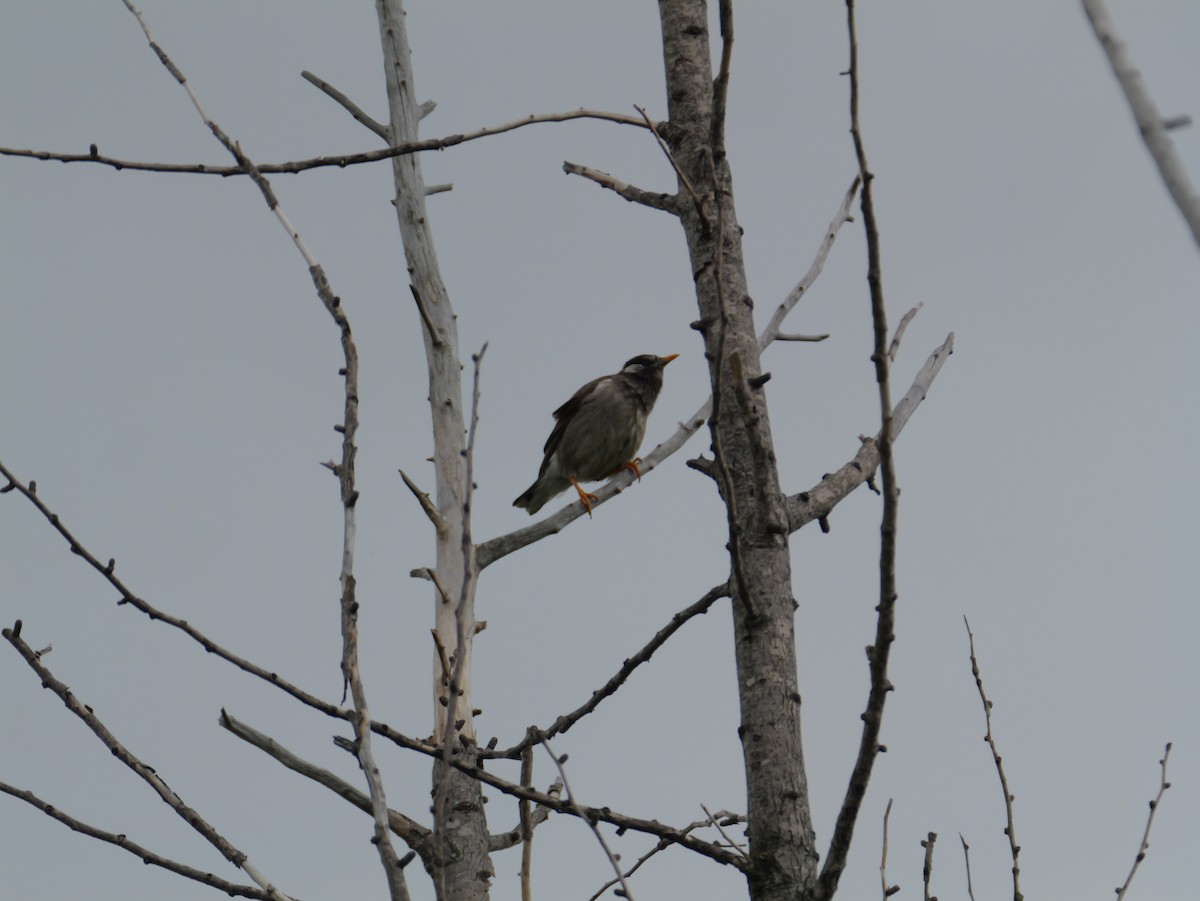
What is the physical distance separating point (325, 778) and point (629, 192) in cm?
221

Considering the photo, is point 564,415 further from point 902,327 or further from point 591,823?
point 591,823

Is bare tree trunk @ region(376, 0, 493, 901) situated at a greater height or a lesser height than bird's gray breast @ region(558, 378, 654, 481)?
lesser

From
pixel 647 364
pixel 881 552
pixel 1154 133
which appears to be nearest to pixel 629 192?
pixel 881 552

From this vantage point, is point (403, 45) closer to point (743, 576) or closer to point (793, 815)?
point (743, 576)

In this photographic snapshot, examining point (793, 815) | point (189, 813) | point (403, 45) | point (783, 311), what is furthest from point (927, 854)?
point (403, 45)

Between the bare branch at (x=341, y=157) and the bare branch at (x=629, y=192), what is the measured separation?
0.63ft

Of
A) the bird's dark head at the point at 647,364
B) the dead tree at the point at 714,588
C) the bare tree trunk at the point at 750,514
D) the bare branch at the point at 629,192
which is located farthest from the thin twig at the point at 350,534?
the bird's dark head at the point at 647,364

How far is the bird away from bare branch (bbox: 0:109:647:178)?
12.9ft

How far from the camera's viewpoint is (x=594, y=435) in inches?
311

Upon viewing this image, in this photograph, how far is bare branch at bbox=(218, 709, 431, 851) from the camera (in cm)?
383

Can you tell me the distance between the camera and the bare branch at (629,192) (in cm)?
Result: 344

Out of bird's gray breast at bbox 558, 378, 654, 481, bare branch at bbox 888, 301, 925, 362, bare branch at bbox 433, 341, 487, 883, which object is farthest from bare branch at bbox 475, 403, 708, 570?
bare branch at bbox 433, 341, 487, 883

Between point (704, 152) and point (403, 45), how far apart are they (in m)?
3.17

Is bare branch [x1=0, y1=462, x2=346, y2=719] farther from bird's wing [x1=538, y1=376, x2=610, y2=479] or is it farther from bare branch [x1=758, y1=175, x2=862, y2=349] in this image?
bird's wing [x1=538, y1=376, x2=610, y2=479]
